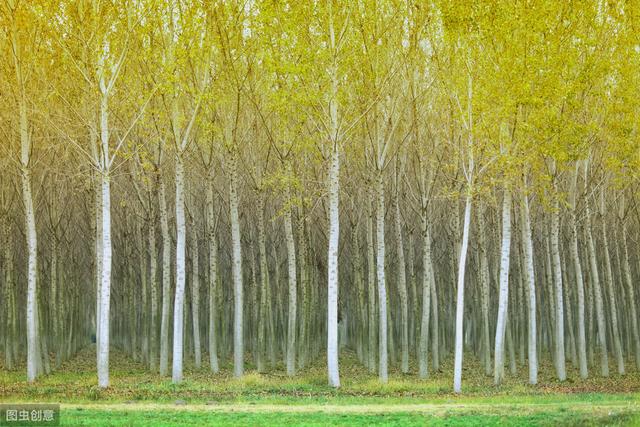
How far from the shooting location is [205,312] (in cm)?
4116

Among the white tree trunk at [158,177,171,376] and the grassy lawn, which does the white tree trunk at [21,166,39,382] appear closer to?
the white tree trunk at [158,177,171,376]

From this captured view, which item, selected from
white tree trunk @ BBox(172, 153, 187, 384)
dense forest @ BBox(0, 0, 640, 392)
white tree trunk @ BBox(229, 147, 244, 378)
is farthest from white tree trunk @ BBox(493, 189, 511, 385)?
white tree trunk @ BBox(172, 153, 187, 384)

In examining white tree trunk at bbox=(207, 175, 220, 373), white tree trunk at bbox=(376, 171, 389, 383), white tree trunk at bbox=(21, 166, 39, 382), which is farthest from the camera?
white tree trunk at bbox=(207, 175, 220, 373)

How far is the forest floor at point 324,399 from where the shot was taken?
1470cm

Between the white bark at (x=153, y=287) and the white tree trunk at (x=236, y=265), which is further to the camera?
the white bark at (x=153, y=287)

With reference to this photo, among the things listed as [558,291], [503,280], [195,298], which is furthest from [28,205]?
[558,291]

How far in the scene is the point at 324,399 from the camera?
1886 cm

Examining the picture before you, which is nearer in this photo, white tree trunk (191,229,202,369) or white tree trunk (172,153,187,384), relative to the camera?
white tree trunk (172,153,187,384)

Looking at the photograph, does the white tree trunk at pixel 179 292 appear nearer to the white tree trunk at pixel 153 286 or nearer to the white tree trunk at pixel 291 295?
the white tree trunk at pixel 291 295

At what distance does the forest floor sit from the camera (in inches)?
579

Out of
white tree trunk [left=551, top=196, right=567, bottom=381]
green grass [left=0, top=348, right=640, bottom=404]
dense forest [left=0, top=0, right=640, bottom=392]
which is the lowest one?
green grass [left=0, top=348, right=640, bottom=404]

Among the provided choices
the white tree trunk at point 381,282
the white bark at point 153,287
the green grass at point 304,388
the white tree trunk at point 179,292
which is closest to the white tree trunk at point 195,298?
the green grass at point 304,388

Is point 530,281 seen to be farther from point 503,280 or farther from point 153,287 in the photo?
point 153,287

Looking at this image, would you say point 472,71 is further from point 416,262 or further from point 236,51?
point 416,262
